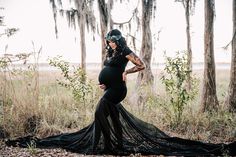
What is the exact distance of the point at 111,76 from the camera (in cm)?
532

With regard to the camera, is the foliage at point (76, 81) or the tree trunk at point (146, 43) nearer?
the foliage at point (76, 81)

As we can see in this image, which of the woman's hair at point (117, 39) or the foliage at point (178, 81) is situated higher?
the woman's hair at point (117, 39)

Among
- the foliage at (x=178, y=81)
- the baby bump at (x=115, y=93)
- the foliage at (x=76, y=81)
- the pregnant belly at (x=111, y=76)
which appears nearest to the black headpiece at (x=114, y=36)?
the pregnant belly at (x=111, y=76)

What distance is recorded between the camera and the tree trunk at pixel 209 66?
8641 mm

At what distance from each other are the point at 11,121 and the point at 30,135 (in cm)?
60

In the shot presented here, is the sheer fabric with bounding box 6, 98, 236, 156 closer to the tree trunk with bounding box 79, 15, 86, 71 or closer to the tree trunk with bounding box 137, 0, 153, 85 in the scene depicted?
the tree trunk with bounding box 137, 0, 153, 85

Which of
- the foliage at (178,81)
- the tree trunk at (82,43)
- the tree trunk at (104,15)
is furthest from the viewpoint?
the tree trunk at (82,43)

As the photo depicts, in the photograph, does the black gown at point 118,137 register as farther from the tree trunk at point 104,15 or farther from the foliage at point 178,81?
the tree trunk at point 104,15

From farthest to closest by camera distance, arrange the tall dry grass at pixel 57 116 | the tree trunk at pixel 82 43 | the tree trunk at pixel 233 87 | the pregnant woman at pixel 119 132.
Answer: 1. the tree trunk at pixel 82 43
2. the tree trunk at pixel 233 87
3. the tall dry grass at pixel 57 116
4. the pregnant woman at pixel 119 132

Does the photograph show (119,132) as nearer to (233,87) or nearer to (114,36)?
(114,36)

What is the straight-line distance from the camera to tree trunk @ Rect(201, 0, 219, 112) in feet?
28.3

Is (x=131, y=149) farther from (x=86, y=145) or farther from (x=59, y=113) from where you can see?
(x=59, y=113)

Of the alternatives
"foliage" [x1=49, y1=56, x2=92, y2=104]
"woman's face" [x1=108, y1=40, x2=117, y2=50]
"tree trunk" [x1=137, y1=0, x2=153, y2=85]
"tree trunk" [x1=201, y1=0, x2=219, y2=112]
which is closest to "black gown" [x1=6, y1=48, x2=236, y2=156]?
"woman's face" [x1=108, y1=40, x2=117, y2=50]

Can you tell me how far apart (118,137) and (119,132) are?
77 millimetres
